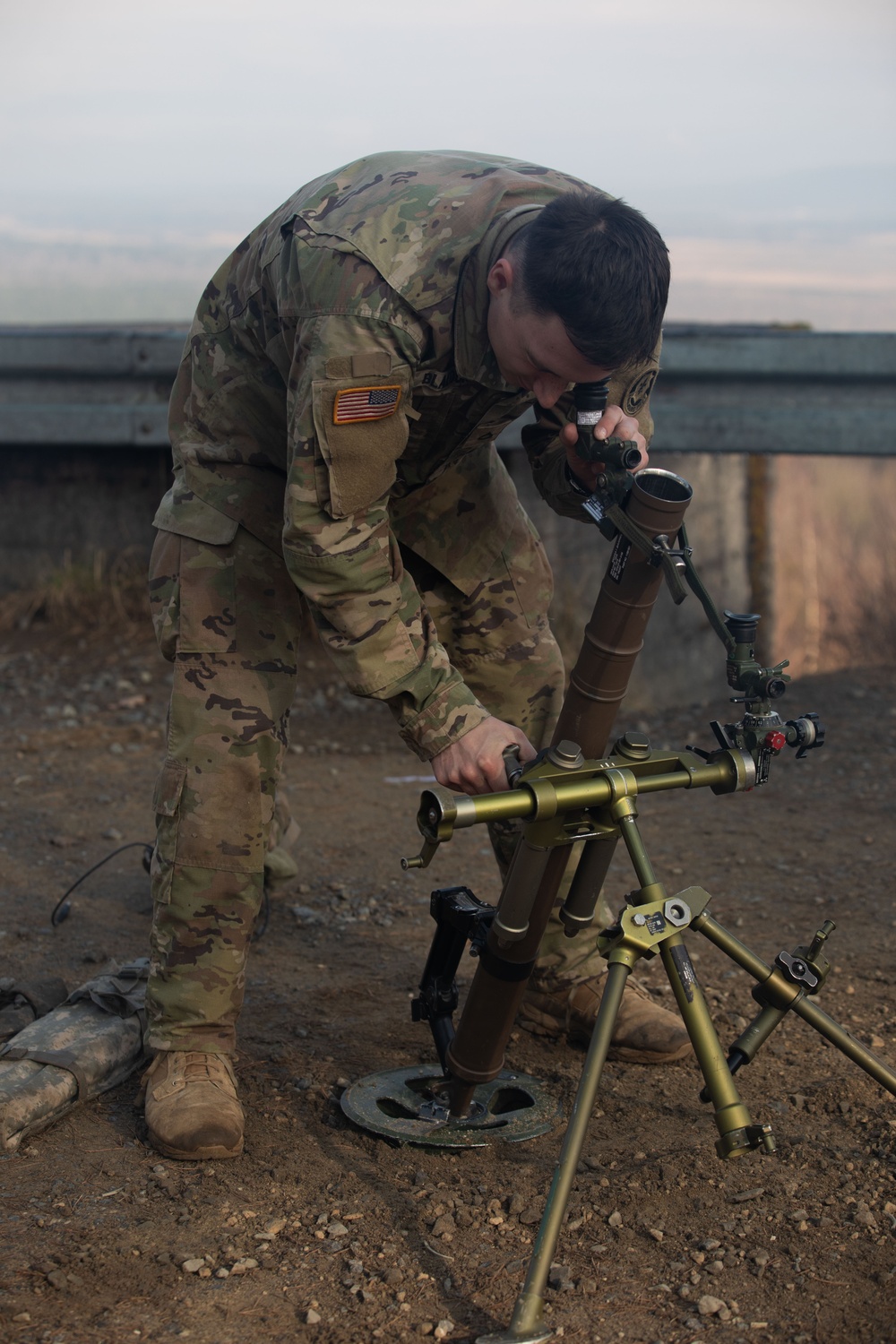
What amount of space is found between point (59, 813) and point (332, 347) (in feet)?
9.32

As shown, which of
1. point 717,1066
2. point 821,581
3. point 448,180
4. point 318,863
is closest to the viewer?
point 717,1066

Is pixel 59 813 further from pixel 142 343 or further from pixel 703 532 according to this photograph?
pixel 703 532

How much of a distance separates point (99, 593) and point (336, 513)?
436 centimetres

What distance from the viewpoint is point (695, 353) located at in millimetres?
5551

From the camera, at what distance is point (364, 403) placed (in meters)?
2.40

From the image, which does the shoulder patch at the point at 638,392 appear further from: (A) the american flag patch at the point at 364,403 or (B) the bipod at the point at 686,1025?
(B) the bipod at the point at 686,1025

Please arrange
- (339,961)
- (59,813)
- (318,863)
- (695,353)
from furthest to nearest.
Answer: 1. (695,353)
2. (59,813)
3. (318,863)
4. (339,961)

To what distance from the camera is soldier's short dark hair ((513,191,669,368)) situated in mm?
2283

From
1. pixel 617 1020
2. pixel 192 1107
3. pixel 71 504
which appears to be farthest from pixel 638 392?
pixel 71 504

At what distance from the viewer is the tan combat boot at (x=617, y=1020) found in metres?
3.02

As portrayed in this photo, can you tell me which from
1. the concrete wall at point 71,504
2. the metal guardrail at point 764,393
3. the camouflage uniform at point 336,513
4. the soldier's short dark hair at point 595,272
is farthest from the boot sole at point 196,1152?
the concrete wall at point 71,504

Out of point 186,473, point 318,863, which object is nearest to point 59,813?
point 318,863

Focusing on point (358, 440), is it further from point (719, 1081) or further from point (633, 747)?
point (719, 1081)

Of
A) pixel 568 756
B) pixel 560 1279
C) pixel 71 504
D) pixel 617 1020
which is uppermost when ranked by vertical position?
pixel 568 756
